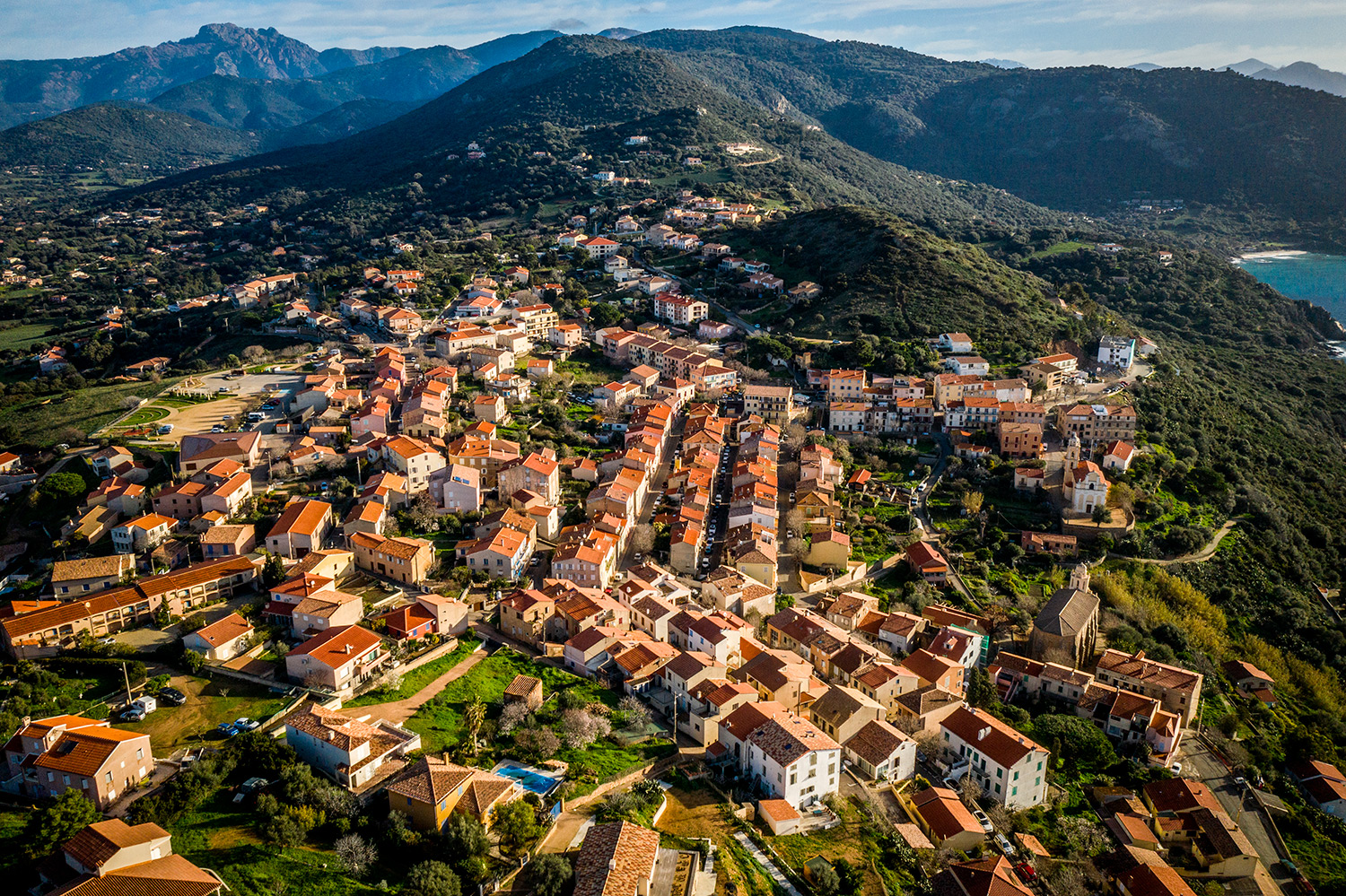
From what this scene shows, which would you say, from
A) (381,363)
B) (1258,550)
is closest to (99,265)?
(381,363)

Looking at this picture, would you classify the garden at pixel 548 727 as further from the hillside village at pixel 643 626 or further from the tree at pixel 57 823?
the tree at pixel 57 823

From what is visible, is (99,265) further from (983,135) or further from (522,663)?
(983,135)

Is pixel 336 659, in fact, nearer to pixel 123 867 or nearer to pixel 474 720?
pixel 474 720

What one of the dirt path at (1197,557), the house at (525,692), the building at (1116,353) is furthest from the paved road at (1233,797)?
the building at (1116,353)

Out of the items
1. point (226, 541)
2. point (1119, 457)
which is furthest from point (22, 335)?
point (1119, 457)

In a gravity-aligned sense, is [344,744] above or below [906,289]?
below
